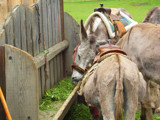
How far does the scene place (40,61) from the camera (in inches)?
182

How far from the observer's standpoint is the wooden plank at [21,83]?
3139mm

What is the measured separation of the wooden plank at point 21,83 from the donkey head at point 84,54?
1559 millimetres

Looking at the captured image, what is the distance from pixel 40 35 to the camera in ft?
15.9

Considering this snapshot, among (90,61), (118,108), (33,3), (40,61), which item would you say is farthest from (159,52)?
(33,3)

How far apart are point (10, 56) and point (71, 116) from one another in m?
2.53

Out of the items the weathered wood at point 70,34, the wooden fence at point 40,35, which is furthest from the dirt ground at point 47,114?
the weathered wood at point 70,34

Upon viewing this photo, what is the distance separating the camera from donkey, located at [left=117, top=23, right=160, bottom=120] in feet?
13.5

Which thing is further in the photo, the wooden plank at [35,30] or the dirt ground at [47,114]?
the wooden plank at [35,30]

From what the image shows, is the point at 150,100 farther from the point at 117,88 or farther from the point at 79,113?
the point at 117,88

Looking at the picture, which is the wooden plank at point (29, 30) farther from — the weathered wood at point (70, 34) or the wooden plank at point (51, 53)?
the weathered wood at point (70, 34)

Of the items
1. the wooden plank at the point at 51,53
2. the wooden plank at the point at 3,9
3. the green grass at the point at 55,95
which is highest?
the wooden plank at the point at 3,9

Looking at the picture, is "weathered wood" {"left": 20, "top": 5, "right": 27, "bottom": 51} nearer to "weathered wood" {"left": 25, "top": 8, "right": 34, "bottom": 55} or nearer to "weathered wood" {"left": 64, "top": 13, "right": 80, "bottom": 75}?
"weathered wood" {"left": 25, "top": 8, "right": 34, "bottom": 55}

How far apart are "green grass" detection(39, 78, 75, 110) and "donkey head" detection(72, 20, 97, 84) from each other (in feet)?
1.98

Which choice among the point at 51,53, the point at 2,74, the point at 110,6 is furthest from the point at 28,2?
the point at 110,6
